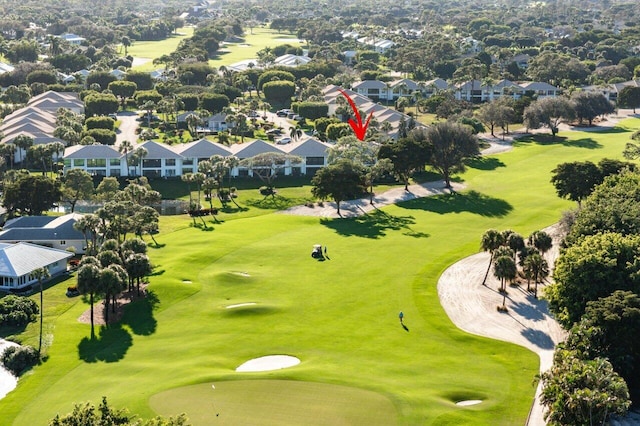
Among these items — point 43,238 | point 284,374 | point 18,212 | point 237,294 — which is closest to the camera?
point 284,374

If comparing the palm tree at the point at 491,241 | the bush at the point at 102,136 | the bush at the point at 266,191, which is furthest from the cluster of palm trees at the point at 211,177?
the palm tree at the point at 491,241

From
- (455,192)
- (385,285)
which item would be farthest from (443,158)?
(385,285)

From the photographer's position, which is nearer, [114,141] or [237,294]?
[237,294]

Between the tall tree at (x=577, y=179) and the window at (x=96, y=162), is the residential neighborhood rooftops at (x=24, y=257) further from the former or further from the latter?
the tall tree at (x=577, y=179)

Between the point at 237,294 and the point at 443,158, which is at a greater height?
the point at 443,158

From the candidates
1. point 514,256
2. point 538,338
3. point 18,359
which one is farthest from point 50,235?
point 538,338

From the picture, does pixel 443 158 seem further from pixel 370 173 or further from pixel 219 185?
pixel 219 185

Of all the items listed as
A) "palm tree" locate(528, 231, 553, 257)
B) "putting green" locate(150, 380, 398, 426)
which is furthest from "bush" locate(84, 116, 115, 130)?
"putting green" locate(150, 380, 398, 426)
